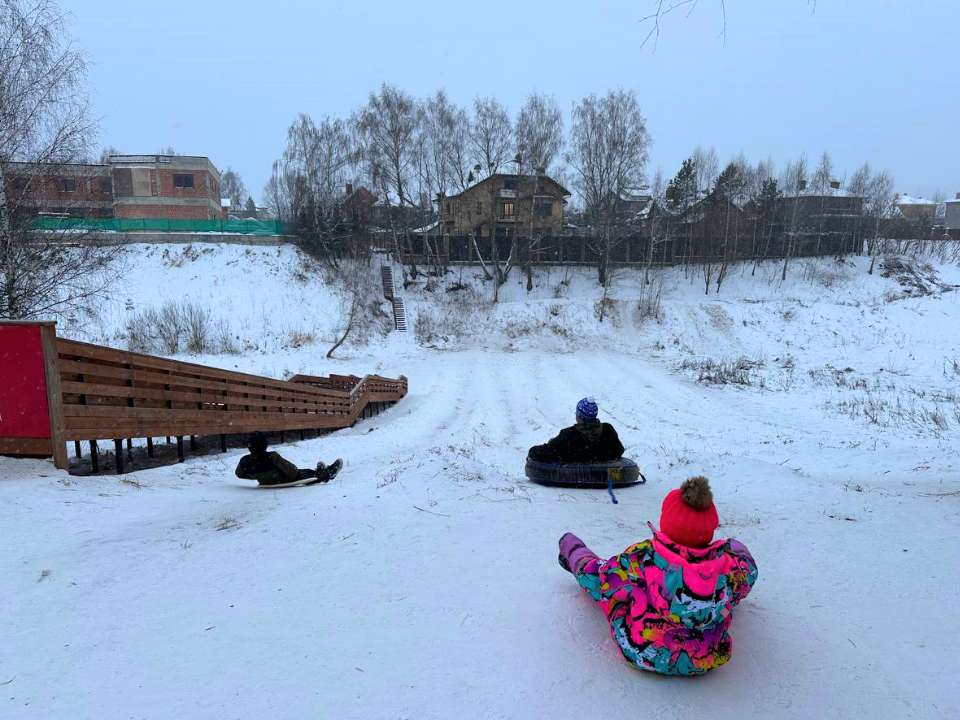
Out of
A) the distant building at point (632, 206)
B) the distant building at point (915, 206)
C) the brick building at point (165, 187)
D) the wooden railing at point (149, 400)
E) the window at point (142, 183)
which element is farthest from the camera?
the distant building at point (915, 206)

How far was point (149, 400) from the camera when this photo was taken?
258 inches

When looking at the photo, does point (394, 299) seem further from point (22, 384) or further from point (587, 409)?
point (22, 384)

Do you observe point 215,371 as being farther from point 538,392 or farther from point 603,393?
point 603,393

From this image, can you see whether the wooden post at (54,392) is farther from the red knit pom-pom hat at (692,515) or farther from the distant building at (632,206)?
the distant building at (632,206)

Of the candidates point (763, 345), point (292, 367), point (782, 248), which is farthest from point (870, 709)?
point (782, 248)

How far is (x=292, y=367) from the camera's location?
63.1 ft

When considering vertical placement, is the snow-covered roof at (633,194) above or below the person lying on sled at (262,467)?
above

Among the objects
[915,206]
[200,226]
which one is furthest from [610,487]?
[915,206]

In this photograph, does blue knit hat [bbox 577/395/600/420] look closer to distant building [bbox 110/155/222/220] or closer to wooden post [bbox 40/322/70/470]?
wooden post [bbox 40/322/70/470]

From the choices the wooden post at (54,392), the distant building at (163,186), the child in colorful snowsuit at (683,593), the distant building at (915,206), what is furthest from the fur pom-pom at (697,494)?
the distant building at (915,206)

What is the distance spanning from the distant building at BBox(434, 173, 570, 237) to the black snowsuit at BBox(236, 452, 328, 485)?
3111cm

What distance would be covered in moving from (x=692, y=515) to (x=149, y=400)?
6.53m

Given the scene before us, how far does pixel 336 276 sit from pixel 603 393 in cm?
2143

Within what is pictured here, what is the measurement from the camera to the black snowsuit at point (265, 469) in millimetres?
6176
